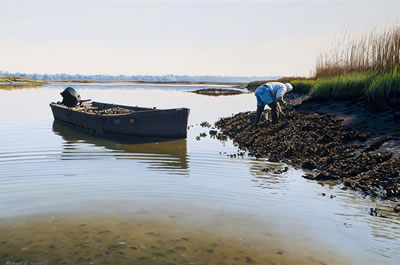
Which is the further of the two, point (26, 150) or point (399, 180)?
point (26, 150)

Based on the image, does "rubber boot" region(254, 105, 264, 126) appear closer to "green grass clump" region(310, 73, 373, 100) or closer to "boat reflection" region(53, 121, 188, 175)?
"boat reflection" region(53, 121, 188, 175)

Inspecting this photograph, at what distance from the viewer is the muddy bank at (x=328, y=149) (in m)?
9.88

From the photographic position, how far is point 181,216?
7.70 metres

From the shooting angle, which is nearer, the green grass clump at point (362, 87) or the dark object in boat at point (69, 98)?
the green grass clump at point (362, 87)

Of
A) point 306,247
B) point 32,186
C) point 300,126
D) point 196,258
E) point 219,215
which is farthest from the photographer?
point 300,126

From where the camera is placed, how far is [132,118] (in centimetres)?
1848

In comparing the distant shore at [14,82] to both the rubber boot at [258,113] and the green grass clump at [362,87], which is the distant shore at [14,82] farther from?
the green grass clump at [362,87]

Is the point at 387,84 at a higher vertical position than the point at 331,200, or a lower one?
higher

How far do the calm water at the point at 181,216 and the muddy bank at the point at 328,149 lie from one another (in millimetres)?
691

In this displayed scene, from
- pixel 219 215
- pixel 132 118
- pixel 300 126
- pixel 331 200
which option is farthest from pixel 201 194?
pixel 132 118

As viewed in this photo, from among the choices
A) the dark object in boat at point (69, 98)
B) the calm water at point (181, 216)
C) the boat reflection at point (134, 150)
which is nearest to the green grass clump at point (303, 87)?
the boat reflection at point (134, 150)

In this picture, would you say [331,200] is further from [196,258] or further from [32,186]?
[32,186]

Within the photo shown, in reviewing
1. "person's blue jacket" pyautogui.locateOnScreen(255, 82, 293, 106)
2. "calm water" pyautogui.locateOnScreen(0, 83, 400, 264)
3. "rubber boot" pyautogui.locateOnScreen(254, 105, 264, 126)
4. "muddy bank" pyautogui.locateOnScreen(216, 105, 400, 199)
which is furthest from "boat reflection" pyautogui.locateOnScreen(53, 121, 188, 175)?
"person's blue jacket" pyautogui.locateOnScreen(255, 82, 293, 106)

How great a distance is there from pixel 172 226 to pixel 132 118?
39.1 ft
